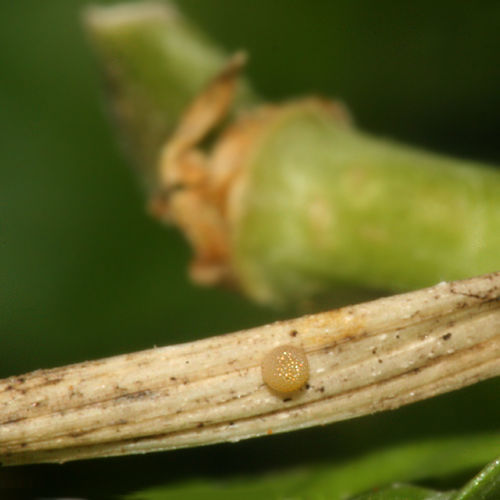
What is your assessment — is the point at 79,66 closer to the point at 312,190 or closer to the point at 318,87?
the point at 318,87

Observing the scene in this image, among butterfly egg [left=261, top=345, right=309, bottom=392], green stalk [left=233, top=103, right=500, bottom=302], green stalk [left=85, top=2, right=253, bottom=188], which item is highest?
green stalk [left=85, top=2, right=253, bottom=188]

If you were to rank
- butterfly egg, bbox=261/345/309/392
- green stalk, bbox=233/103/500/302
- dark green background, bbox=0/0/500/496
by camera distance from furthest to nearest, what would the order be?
1. dark green background, bbox=0/0/500/496
2. green stalk, bbox=233/103/500/302
3. butterfly egg, bbox=261/345/309/392

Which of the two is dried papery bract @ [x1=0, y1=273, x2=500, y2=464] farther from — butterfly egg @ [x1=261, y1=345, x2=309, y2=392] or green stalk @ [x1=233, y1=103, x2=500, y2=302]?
green stalk @ [x1=233, y1=103, x2=500, y2=302]

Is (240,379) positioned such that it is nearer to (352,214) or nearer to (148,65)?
(352,214)

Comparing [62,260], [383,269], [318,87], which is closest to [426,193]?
[383,269]

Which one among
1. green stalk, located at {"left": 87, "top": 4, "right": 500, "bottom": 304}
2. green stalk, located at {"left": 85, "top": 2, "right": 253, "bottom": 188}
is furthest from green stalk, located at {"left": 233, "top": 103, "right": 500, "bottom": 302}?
green stalk, located at {"left": 85, "top": 2, "right": 253, "bottom": 188}

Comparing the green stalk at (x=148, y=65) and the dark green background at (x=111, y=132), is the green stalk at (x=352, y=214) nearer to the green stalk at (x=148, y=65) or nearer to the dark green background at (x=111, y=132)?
the green stalk at (x=148, y=65)

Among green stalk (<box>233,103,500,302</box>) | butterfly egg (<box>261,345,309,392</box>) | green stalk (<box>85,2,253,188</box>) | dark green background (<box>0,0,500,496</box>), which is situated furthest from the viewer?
dark green background (<box>0,0,500,496</box>)
